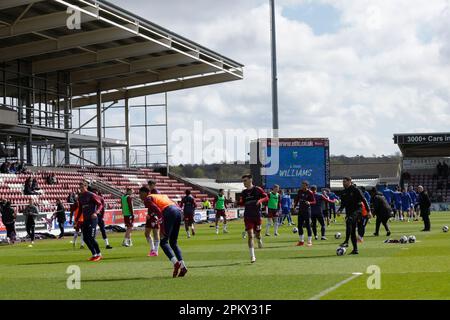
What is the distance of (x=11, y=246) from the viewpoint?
1185 inches

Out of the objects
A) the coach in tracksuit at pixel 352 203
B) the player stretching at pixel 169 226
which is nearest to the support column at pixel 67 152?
the coach in tracksuit at pixel 352 203

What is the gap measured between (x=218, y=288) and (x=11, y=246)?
18.9 meters

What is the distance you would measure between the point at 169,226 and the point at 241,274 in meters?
1.73

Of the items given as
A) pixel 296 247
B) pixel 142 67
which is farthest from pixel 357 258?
pixel 142 67

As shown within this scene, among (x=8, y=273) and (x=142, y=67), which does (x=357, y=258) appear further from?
(x=142, y=67)

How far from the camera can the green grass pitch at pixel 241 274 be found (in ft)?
40.8

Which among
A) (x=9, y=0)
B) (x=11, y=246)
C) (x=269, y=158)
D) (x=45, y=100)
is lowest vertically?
(x=11, y=246)

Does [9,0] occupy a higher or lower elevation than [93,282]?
higher

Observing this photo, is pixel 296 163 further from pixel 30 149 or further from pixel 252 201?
pixel 252 201

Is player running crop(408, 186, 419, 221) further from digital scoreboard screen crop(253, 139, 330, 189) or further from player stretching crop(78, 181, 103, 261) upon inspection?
player stretching crop(78, 181, 103, 261)

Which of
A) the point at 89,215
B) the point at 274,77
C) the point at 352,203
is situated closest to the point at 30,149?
the point at 274,77

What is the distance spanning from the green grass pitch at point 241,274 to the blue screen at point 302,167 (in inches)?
1062

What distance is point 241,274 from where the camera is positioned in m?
15.4

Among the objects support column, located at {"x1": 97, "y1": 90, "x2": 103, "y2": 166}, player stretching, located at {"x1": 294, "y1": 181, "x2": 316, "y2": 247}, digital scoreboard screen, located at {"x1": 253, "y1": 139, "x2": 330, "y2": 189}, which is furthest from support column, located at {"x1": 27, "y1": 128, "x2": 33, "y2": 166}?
player stretching, located at {"x1": 294, "y1": 181, "x2": 316, "y2": 247}
